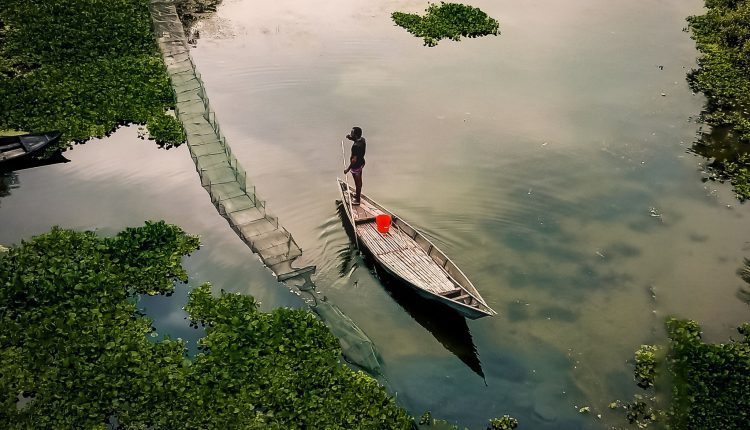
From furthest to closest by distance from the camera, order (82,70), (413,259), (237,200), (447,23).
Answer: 1. (447,23)
2. (82,70)
3. (237,200)
4. (413,259)

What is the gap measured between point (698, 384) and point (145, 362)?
431 inches

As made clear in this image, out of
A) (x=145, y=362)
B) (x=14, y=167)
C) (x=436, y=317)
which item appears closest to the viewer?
(x=145, y=362)

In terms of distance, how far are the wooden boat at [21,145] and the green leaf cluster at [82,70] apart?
0.67 m

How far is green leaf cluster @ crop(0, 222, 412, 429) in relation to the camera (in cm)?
1130

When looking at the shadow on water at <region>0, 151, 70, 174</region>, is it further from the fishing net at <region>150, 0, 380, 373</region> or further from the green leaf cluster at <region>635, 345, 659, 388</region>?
the green leaf cluster at <region>635, 345, 659, 388</region>

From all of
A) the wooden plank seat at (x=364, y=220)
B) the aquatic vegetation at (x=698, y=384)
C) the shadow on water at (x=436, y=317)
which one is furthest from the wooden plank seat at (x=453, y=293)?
the aquatic vegetation at (x=698, y=384)

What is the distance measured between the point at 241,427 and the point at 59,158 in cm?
1142

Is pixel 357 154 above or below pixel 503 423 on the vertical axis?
above

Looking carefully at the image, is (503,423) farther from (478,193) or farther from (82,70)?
(82,70)

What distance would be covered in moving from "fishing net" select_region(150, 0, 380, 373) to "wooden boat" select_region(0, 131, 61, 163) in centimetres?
386

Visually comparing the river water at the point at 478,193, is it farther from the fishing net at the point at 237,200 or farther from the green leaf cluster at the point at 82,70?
the green leaf cluster at the point at 82,70

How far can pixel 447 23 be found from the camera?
27344mm

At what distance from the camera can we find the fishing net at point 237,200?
12875 mm

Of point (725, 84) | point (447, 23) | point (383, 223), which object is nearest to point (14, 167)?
point (383, 223)
